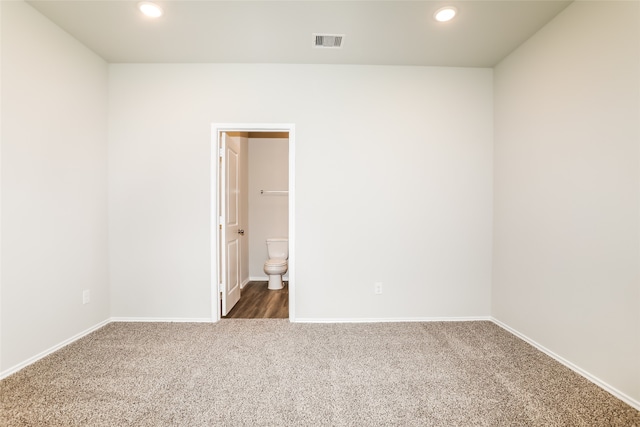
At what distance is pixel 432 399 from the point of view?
1.73 meters

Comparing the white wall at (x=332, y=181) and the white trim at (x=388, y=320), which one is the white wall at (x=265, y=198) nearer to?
the white wall at (x=332, y=181)

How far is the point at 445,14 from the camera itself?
216cm

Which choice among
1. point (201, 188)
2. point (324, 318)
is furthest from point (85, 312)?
point (324, 318)

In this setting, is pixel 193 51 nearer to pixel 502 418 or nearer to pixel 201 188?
pixel 201 188

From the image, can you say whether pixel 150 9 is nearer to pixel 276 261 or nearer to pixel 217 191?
pixel 217 191

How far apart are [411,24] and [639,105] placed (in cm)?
155

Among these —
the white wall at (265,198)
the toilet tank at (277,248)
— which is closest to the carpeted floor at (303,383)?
the toilet tank at (277,248)

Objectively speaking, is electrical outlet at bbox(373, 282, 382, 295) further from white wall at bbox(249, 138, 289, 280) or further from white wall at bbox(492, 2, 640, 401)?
white wall at bbox(249, 138, 289, 280)

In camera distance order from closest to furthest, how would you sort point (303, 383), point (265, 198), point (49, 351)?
point (303, 383) → point (49, 351) → point (265, 198)

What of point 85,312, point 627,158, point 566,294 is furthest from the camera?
point 85,312

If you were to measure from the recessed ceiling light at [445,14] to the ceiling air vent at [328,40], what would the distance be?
742 mm

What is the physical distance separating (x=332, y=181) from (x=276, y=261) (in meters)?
1.82

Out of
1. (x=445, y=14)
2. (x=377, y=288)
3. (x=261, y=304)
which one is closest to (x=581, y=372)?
(x=377, y=288)

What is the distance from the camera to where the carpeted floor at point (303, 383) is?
1.58m
